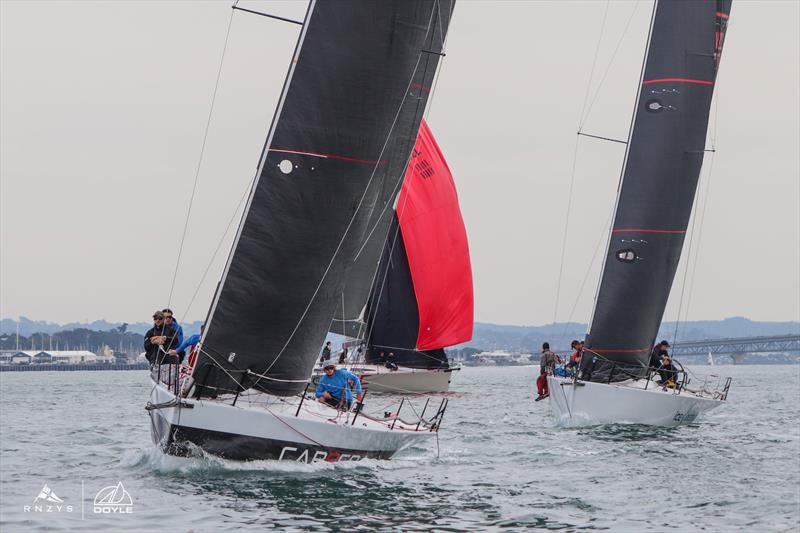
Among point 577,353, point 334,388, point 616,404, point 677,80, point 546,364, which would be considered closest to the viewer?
point 334,388

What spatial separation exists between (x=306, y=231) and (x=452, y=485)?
13.6ft

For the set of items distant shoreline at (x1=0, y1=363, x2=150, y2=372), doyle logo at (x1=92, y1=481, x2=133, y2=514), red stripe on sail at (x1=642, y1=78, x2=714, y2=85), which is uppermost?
red stripe on sail at (x1=642, y1=78, x2=714, y2=85)

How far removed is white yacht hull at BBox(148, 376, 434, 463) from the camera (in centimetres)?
1438

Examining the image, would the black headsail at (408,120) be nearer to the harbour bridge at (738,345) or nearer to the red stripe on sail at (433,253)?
the red stripe on sail at (433,253)

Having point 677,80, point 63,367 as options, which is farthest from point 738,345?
point 677,80

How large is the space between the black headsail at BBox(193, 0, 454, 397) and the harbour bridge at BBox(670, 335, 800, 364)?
381 feet

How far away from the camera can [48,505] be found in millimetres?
13680

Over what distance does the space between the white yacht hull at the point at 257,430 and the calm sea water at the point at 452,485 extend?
0.66ft

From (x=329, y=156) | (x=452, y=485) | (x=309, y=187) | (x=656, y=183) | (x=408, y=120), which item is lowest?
(x=452, y=485)

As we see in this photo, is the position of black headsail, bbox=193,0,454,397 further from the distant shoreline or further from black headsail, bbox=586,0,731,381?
the distant shoreline

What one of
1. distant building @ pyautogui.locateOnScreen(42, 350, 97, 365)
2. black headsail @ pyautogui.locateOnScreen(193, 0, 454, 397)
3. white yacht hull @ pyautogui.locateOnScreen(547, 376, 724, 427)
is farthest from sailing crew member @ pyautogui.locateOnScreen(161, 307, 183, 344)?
distant building @ pyautogui.locateOnScreen(42, 350, 97, 365)

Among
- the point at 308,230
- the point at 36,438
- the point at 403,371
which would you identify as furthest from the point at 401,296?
the point at 308,230

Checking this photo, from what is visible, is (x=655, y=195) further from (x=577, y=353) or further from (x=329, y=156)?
(x=329, y=156)

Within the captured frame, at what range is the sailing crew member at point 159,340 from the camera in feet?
56.0
